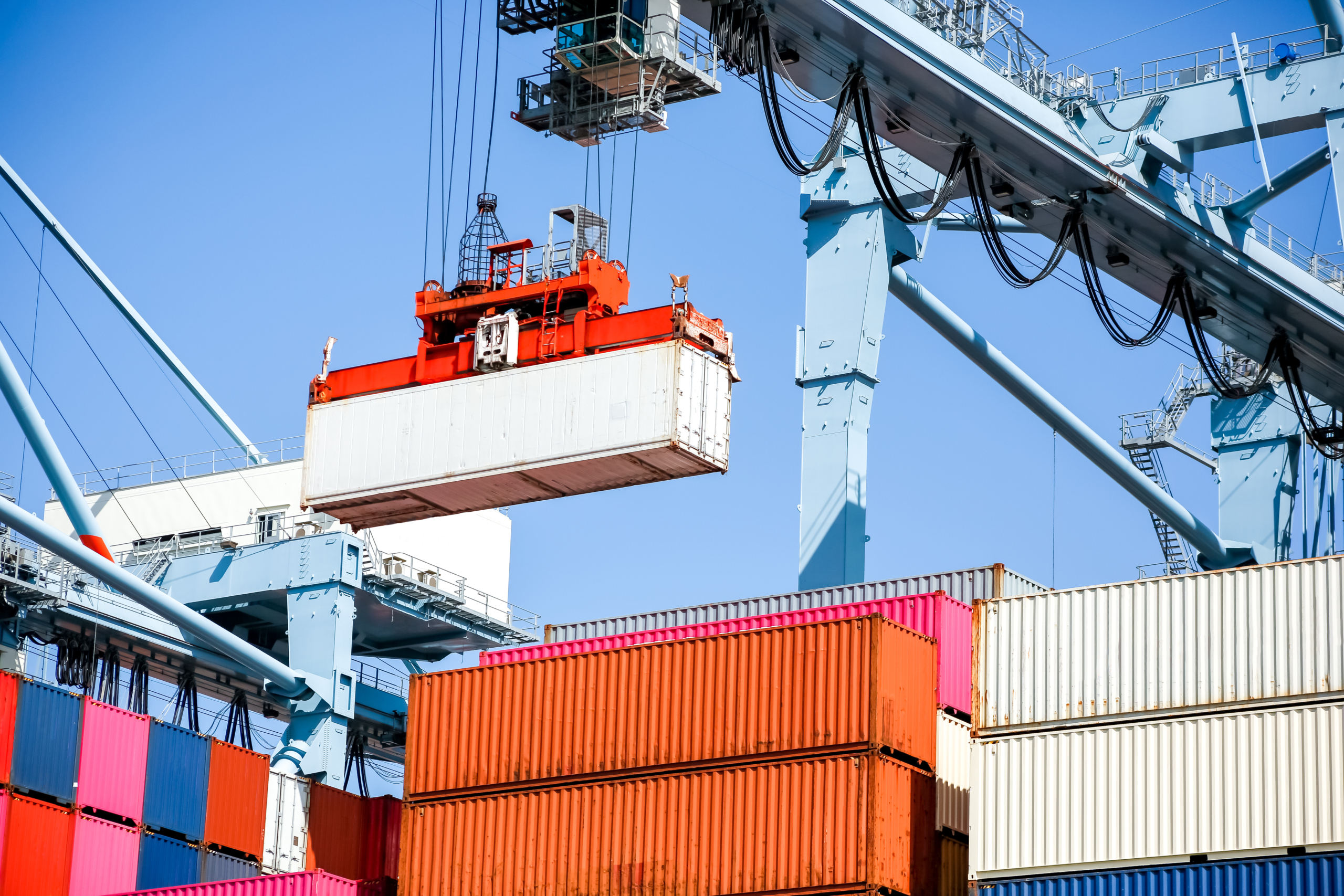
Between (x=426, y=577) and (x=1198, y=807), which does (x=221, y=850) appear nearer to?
(x=426, y=577)

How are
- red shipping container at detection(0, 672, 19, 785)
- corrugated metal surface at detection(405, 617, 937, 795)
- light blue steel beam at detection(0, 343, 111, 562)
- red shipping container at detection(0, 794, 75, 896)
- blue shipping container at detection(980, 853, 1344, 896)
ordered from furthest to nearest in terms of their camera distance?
light blue steel beam at detection(0, 343, 111, 562) < red shipping container at detection(0, 672, 19, 785) < red shipping container at detection(0, 794, 75, 896) < corrugated metal surface at detection(405, 617, 937, 795) < blue shipping container at detection(980, 853, 1344, 896)

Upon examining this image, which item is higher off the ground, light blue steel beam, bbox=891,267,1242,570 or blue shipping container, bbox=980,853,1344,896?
light blue steel beam, bbox=891,267,1242,570

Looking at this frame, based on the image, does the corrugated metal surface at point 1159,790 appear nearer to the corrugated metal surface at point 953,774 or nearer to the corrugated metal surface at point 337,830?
the corrugated metal surface at point 953,774

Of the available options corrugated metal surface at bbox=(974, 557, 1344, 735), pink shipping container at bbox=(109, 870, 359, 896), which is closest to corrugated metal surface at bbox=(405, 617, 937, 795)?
corrugated metal surface at bbox=(974, 557, 1344, 735)

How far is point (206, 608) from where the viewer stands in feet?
176

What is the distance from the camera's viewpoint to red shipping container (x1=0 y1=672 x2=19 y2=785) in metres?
41.0

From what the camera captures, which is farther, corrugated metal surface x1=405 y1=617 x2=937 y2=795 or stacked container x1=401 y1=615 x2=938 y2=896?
corrugated metal surface x1=405 y1=617 x2=937 y2=795

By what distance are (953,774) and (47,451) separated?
80.4 ft

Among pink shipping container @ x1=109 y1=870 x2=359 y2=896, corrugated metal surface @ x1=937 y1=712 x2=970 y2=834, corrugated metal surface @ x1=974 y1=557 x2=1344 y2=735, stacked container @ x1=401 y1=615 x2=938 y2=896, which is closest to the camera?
corrugated metal surface @ x1=974 y1=557 x2=1344 y2=735

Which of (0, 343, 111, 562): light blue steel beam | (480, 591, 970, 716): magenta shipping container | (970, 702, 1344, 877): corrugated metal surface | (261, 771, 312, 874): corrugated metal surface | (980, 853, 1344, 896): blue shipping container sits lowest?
(980, 853, 1344, 896): blue shipping container

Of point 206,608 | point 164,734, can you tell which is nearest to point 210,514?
point 206,608

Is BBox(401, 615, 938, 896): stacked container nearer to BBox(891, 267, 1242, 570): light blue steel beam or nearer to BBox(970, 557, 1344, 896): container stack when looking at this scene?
BBox(970, 557, 1344, 896): container stack

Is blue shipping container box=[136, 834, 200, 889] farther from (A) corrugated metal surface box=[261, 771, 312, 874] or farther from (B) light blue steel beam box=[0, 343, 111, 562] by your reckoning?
(B) light blue steel beam box=[0, 343, 111, 562]

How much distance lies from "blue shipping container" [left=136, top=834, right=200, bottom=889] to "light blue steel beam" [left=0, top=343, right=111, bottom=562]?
697 cm
